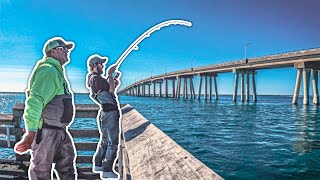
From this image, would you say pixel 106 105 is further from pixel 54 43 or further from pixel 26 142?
pixel 26 142

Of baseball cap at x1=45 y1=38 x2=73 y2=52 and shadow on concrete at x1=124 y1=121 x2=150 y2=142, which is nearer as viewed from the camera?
baseball cap at x1=45 y1=38 x2=73 y2=52

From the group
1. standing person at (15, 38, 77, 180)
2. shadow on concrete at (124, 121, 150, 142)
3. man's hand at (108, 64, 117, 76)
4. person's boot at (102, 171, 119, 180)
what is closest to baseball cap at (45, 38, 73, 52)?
standing person at (15, 38, 77, 180)

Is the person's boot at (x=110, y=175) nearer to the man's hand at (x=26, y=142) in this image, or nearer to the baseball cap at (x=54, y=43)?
the man's hand at (x=26, y=142)

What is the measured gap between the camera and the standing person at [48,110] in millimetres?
2811

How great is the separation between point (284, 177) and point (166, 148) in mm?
6593

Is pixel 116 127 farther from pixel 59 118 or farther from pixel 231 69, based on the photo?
pixel 231 69

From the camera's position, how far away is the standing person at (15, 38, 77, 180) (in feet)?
9.22

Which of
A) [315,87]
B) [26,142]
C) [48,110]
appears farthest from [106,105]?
[315,87]

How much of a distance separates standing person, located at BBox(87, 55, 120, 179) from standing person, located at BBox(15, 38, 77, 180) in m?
0.76

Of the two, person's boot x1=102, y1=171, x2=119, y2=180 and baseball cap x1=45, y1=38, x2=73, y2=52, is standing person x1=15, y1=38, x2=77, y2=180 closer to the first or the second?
baseball cap x1=45, y1=38, x2=73, y2=52

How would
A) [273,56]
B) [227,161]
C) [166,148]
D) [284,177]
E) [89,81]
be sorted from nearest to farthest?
[166,148], [89,81], [284,177], [227,161], [273,56]

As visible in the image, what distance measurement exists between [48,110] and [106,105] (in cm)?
115

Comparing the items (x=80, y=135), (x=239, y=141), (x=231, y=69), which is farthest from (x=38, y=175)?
(x=231, y=69)

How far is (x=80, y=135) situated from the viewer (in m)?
6.00
